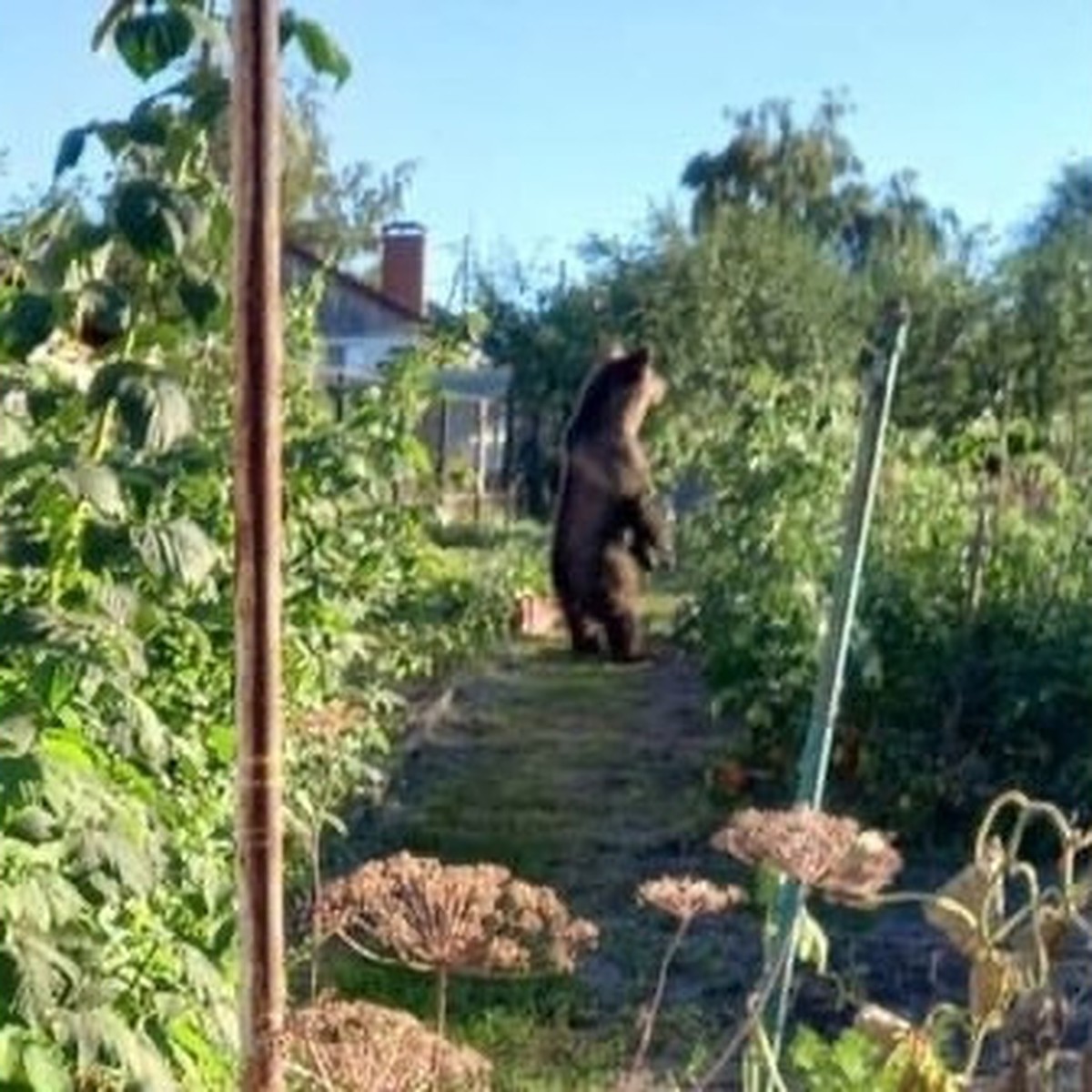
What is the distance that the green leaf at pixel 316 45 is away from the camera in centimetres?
255

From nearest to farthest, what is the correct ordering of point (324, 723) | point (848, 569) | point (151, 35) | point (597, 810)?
point (151, 35), point (848, 569), point (324, 723), point (597, 810)

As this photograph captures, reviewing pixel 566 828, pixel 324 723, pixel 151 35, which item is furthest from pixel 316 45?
pixel 566 828

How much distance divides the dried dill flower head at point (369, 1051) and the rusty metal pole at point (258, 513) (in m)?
0.04

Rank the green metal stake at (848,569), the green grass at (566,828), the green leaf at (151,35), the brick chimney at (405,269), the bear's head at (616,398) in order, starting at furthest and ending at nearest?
the brick chimney at (405,269) < the bear's head at (616,398) < the green grass at (566,828) < the green metal stake at (848,569) < the green leaf at (151,35)

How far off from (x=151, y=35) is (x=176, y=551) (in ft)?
2.07

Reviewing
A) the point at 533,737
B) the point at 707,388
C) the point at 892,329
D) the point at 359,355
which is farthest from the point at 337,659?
the point at 359,355

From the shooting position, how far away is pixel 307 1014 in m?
2.18

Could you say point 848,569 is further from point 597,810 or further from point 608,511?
point 608,511

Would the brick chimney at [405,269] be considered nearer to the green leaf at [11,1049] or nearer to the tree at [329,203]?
the tree at [329,203]

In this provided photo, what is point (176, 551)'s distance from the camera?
2.93 meters

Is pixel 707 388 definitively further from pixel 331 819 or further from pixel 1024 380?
pixel 331 819

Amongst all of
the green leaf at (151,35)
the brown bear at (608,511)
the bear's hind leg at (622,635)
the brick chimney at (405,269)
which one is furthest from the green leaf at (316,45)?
the brick chimney at (405,269)

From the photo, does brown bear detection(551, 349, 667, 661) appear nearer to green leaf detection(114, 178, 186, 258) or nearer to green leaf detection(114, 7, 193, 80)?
green leaf detection(114, 178, 186, 258)

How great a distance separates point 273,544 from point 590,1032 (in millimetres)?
4538
